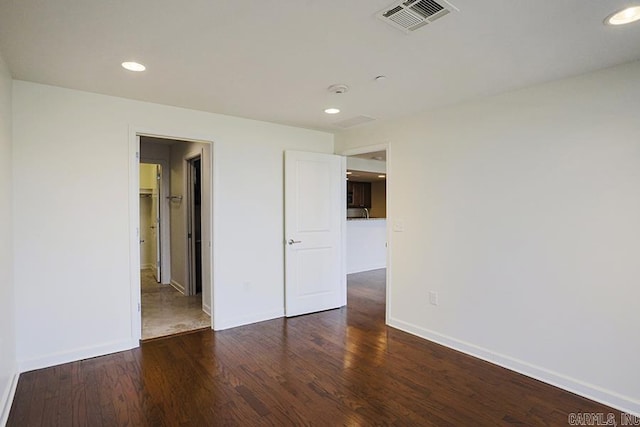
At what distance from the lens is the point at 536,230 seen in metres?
2.83

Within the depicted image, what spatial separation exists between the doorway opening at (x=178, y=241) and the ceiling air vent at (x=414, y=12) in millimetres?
2698

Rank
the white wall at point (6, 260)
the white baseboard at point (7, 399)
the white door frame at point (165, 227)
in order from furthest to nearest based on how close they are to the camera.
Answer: the white door frame at point (165, 227)
the white wall at point (6, 260)
the white baseboard at point (7, 399)

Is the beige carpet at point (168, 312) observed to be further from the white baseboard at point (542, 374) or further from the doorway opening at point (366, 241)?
the doorway opening at point (366, 241)

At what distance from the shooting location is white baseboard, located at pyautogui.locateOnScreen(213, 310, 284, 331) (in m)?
3.85

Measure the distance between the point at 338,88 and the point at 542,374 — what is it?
2.85 m

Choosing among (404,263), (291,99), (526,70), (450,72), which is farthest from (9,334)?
(526,70)

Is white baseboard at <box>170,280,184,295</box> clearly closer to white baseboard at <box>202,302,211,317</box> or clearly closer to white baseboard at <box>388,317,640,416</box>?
white baseboard at <box>202,302,211,317</box>

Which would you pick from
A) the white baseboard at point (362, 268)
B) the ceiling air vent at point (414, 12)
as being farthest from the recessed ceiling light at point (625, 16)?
the white baseboard at point (362, 268)

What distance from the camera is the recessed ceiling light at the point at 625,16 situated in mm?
1774

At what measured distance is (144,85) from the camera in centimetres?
289

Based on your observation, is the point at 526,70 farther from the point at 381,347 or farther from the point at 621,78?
the point at 381,347

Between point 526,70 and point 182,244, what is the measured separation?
4.94 meters

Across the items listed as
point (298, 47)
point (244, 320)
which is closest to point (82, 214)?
point (244, 320)

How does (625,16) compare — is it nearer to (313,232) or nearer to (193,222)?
(313,232)
